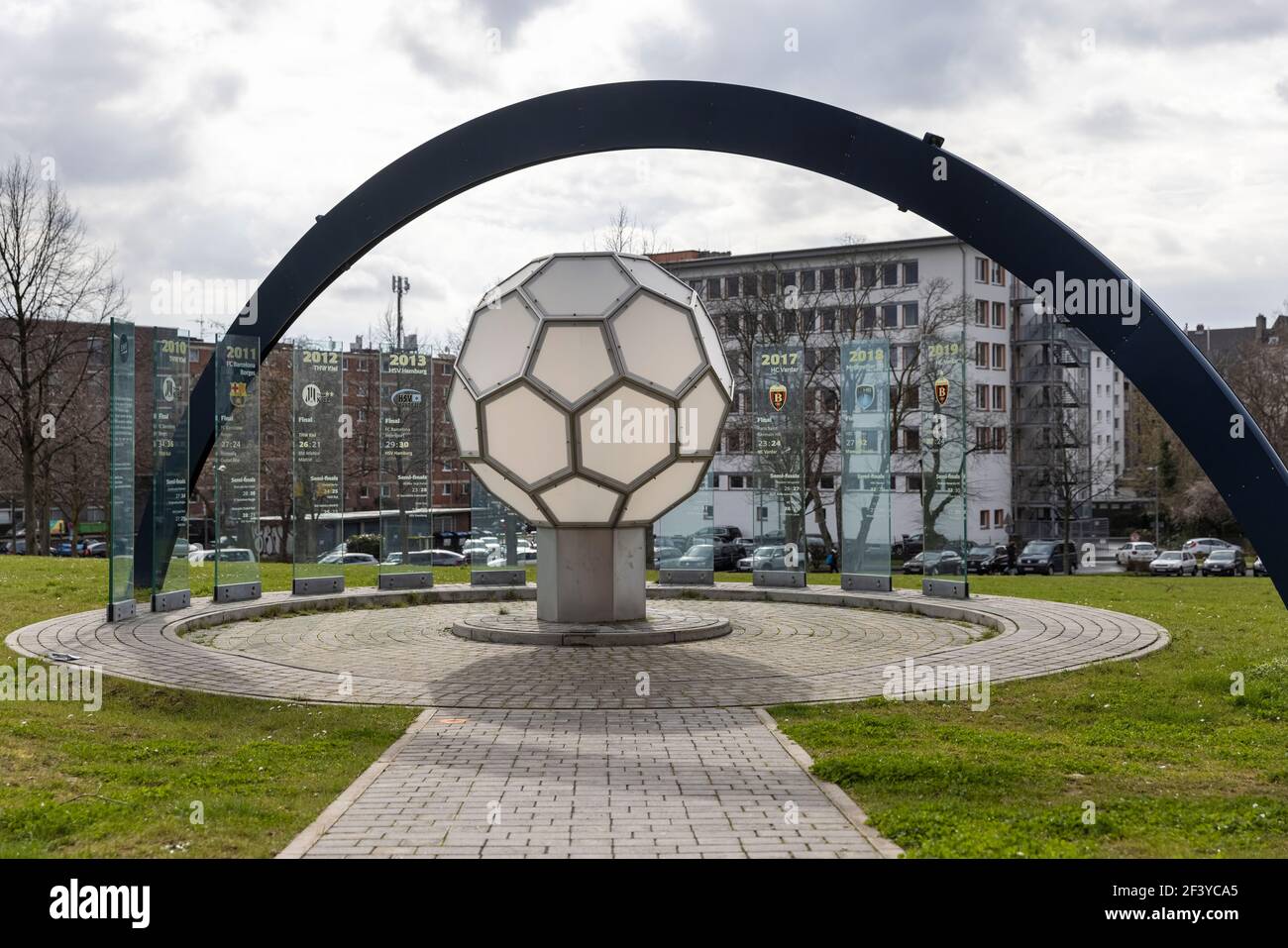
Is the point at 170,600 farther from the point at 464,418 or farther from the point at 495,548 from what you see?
the point at 495,548

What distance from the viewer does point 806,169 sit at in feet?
45.3

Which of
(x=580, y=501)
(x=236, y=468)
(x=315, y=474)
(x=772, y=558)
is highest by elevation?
(x=236, y=468)

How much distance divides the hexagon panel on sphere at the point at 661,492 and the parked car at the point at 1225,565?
32.7 meters

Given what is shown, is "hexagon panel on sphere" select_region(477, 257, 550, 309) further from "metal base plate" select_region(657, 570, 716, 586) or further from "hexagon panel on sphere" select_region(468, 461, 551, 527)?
"metal base plate" select_region(657, 570, 716, 586)

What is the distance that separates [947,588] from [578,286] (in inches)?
340

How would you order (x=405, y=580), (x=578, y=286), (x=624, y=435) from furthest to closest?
(x=405, y=580), (x=578, y=286), (x=624, y=435)

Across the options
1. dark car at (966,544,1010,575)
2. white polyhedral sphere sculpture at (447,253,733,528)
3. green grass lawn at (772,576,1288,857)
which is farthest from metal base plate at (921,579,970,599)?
dark car at (966,544,1010,575)

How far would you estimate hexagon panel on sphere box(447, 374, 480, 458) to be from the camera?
50.2 ft

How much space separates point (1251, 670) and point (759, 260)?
5274cm

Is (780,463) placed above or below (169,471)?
above

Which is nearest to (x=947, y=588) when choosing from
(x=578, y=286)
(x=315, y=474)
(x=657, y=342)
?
(x=657, y=342)

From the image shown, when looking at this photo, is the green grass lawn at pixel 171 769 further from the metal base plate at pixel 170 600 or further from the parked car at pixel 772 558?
the parked car at pixel 772 558

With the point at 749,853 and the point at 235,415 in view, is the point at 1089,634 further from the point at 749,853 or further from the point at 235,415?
the point at 235,415

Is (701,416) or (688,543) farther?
(688,543)
